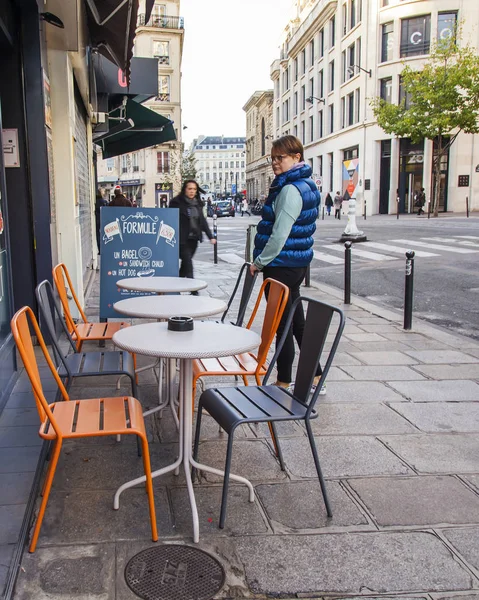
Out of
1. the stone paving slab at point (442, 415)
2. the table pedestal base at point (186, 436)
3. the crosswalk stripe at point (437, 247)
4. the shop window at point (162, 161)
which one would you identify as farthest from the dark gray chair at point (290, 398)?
the shop window at point (162, 161)

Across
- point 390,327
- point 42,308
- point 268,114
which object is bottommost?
point 390,327

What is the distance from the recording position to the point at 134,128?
15.5 meters

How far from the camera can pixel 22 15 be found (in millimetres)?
5359

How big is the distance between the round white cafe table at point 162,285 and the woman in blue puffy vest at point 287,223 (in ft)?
2.09

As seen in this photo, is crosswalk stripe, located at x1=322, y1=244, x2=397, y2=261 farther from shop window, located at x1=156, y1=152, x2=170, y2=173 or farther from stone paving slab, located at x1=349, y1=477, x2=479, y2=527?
shop window, located at x1=156, y1=152, x2=170, y2=173

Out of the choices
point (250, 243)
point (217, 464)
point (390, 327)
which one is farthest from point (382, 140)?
point (217, 464)

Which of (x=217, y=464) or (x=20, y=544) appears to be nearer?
(x=20, y=544)

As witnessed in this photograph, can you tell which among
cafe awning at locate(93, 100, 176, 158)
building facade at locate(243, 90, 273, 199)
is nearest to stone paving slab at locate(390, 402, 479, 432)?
cafe awning at locate(93, 100, 176, 158)

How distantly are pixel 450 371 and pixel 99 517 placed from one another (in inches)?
149

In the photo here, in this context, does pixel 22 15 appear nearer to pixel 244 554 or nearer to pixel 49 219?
pixel 49 219

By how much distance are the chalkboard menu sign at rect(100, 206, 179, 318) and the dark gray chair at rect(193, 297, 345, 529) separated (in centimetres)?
360

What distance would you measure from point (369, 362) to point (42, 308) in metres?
3.52

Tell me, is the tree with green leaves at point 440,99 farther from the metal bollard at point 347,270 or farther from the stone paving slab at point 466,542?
the stone paving slab at point 466,542

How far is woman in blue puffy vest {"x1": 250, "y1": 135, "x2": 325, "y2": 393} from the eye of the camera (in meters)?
4.35
